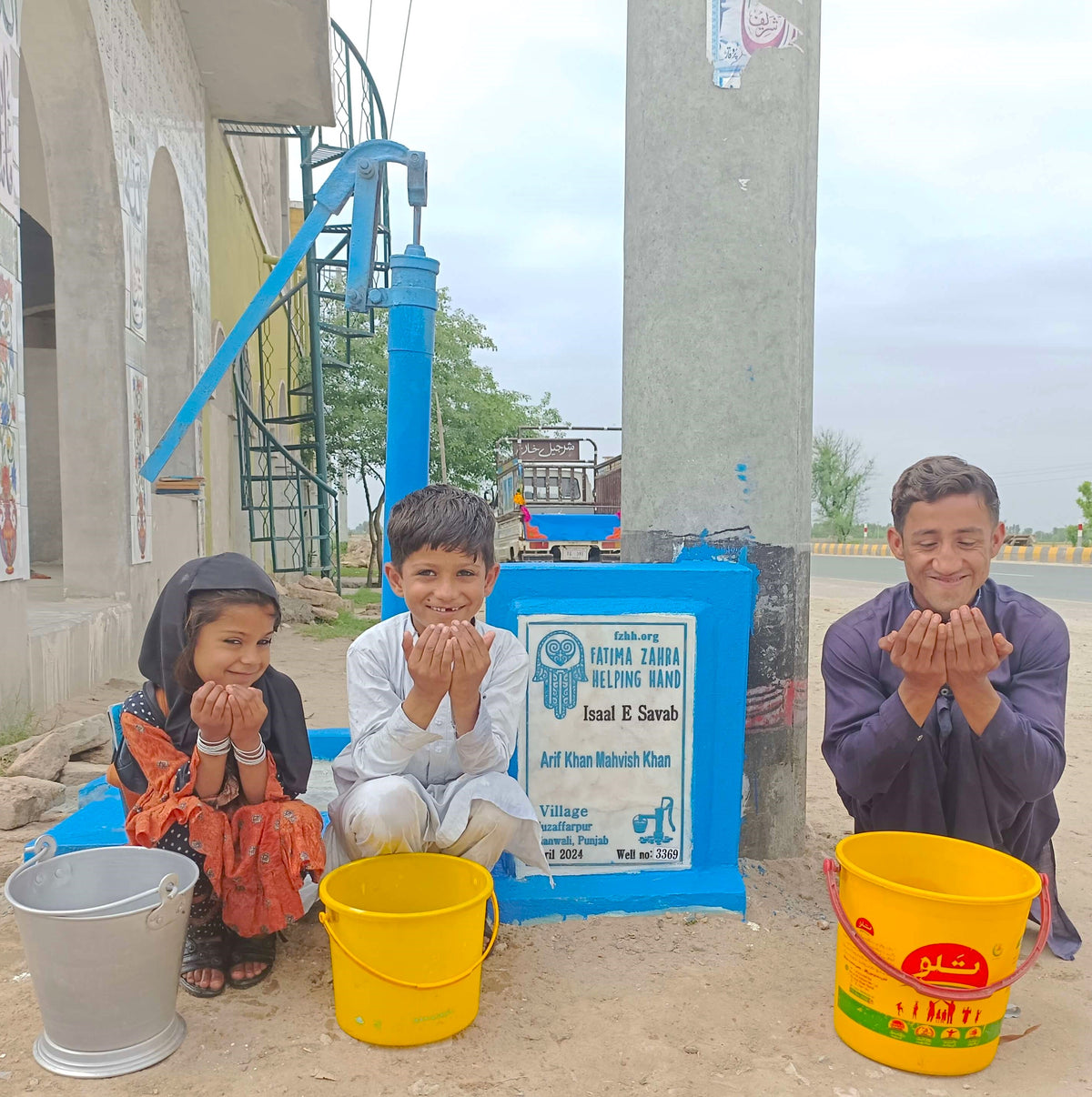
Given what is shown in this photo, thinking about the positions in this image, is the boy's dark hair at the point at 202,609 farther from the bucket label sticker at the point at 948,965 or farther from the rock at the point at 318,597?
the rock at the point at 318,597

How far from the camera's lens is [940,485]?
7.25 feet

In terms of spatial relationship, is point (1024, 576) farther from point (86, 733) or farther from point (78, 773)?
point (78, 773)

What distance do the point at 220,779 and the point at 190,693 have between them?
0.22 metres

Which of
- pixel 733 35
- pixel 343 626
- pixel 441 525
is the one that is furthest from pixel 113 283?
pixel 343 626

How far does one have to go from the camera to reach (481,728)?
7.38ft

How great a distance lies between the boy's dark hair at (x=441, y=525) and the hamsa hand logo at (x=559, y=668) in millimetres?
351

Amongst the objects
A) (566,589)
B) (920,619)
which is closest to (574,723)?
(566,589)

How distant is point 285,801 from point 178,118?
7525 millimetres

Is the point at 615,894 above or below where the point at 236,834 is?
below

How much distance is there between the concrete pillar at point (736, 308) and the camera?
2748 mm

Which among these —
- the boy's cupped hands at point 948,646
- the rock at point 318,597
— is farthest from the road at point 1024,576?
the boy's cupped hands at point 948,646

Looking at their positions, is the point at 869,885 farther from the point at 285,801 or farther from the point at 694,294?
the point at 694,294

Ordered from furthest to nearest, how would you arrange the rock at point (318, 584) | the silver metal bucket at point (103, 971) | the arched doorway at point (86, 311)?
the rock at point (318, 584) < the arched doorway at point (86, 311) < the silver metal bucket at point (103, 971)

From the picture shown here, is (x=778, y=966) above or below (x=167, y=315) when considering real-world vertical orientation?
below
